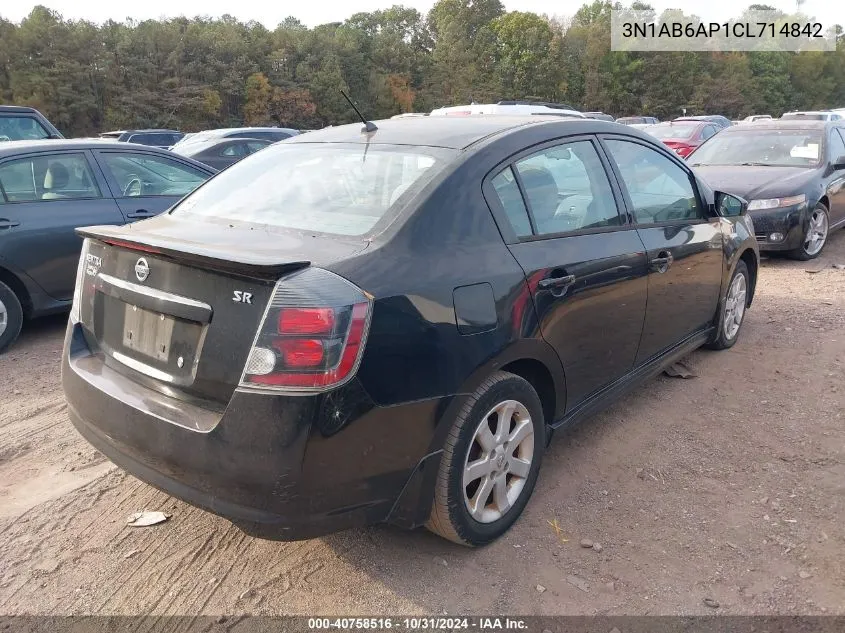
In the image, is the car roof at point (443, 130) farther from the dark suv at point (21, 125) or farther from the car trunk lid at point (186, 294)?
the dark suv at point (21, 125)

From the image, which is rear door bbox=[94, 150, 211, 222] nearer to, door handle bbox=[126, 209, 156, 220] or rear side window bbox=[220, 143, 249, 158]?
door handle bbox=[126, 209, 156, 220]

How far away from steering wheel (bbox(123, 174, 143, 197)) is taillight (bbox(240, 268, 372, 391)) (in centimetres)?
443

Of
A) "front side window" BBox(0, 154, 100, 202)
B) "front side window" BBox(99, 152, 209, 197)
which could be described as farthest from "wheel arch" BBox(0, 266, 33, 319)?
"front side window" BBox(99, 152, 209, 197)

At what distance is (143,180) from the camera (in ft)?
20.1

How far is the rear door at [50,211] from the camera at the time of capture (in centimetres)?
527

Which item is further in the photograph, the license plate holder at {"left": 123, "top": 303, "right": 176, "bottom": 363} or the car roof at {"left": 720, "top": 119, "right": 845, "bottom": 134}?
the car roof at {"left": 720, "top": 119, "right": 845, "bottom": 134}

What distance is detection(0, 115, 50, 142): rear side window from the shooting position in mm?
9500

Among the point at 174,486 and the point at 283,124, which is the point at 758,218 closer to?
the point at 174,486

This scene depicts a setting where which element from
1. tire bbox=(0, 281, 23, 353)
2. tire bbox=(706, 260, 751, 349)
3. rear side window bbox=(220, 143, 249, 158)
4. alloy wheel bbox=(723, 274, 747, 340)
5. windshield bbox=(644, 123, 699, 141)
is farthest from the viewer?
windshield bbox=(644, 123, 699, 141)

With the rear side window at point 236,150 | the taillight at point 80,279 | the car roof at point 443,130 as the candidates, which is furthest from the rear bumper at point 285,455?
the rear side window at point 236,150

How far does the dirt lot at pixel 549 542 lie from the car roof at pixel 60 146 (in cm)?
247

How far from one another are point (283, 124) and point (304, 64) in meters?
5.05

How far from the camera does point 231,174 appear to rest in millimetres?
3467

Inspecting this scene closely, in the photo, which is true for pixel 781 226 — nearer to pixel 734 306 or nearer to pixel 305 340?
pixel 734 306
